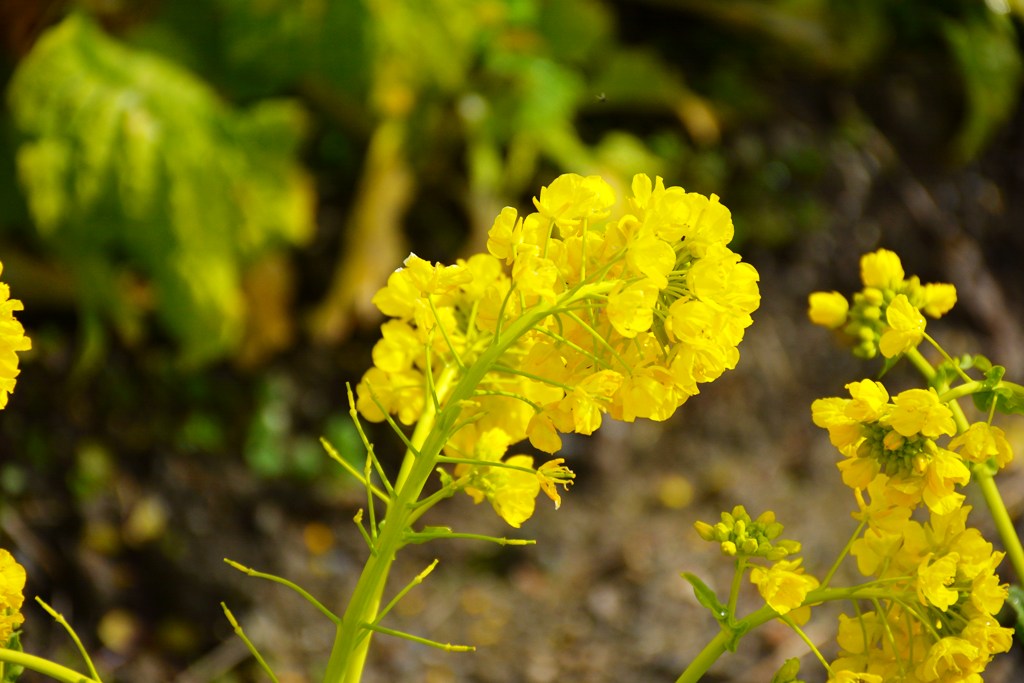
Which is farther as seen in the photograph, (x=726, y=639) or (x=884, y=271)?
(x=884, y=271)

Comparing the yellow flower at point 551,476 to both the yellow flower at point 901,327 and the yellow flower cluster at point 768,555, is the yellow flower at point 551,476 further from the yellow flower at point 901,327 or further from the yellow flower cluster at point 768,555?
the yellow flower at point 901,327

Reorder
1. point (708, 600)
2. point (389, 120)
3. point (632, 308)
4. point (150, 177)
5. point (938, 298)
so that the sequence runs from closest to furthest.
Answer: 1. point (632, 308)
2. point (708, 600)
3. point (938, 298)
4. point (150, 177)
5. point (389, 120)

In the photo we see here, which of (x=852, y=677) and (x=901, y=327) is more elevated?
(x=901, y=327)

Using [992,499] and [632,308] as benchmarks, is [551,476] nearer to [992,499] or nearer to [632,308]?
[632,308]

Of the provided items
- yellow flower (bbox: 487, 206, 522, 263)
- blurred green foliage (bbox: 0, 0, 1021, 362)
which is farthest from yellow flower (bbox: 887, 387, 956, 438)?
blurred green foliage (bbox: 0, 0, 1021, 362)

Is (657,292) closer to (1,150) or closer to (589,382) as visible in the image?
(589,382)

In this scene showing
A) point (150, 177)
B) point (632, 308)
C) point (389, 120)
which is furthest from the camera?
point (389, 120)

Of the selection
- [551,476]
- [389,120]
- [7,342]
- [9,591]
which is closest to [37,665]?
[9,591]
